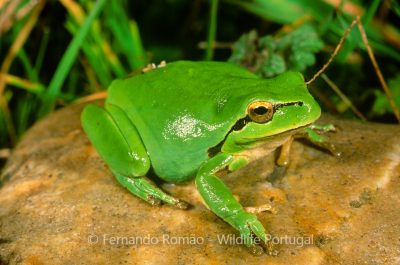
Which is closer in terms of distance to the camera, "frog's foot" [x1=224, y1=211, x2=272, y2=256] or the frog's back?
"frog's foot" [x1=224, y1=211, x2=272, y2=256]

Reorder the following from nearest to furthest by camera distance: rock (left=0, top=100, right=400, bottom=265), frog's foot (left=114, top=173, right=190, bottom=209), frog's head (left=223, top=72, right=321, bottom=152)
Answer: rock (left=0, top=100, right=400, bottom=265) < frog's head (left=223, top=72, right=321, bottom=152) < frog's foot (left=114, top=173, right=190, bottom=209)

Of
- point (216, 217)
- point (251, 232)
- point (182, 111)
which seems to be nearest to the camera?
point (251, 232)

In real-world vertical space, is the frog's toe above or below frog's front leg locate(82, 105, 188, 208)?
below

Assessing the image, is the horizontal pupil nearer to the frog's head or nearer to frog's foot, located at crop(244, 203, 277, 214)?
the frog's head

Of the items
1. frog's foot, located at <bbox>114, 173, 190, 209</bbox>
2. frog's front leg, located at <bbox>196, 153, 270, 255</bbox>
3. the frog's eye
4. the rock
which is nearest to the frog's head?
the frog's eye

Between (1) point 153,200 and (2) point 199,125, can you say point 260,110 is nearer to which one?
(2) point 199,125

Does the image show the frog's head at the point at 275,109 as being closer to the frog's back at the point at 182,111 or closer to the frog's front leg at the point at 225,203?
the frog's back at the point at 182,111

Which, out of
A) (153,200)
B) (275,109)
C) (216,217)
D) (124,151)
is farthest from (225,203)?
(124,151)

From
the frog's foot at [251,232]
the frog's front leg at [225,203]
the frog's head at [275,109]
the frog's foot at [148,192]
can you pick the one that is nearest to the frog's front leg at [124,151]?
the frog's foot at [148,192]
